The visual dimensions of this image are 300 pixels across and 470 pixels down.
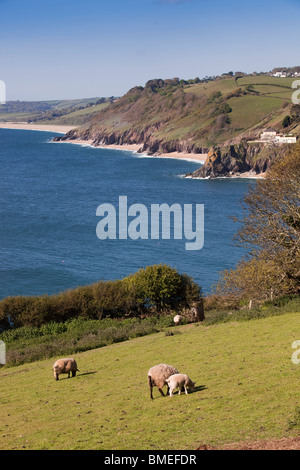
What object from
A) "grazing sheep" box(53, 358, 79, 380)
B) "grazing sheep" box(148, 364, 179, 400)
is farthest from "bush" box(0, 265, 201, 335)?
"grazing sheep" box(148, 364, 179, 400)

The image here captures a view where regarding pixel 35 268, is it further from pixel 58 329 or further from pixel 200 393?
pixel 200 393

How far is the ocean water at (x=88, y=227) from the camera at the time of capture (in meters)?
71.9

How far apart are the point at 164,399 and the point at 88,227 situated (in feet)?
276

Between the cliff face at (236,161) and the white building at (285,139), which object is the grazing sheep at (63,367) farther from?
the white building at (285,139)

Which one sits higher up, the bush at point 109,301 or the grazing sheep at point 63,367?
the grazing sheep at point 63,367

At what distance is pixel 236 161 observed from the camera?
168125 millimetres

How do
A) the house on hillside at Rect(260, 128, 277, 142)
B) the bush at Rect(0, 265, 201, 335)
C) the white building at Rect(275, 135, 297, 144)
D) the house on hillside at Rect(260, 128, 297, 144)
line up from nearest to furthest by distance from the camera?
the bush at Rect(0, 265, 201, 335) → the white building at Rect(275, 135, 297, 144) → the house on hillside at Rect(260, 128, 297, 144) → the house on hillside at Rect(260, 128, 277, 142)

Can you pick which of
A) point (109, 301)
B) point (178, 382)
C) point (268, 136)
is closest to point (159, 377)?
point (178, 382)

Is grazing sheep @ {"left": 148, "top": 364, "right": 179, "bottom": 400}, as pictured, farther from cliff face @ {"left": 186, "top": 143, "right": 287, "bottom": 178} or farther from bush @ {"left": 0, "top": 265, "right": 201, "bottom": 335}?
cliff face @ {"left": 186, "top": 143, "right": 287, "bottom": 178}

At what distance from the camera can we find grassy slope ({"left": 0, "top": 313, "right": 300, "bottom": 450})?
14923mm

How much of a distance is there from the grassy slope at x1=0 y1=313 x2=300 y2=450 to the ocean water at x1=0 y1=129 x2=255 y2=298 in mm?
35198

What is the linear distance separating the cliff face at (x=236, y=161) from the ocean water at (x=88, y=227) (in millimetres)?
9158

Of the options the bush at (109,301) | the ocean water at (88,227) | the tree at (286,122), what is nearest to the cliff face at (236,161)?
the ocean water at (88,227)
